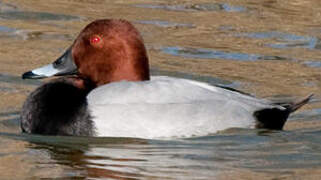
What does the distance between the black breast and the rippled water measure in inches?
2.7

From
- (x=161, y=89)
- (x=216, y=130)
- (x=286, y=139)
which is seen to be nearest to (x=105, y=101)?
(x=161, y=89)

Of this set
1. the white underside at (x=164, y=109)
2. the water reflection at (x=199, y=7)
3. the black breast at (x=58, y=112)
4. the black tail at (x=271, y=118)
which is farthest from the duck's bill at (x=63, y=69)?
the water reflection at (x=199, y=7)

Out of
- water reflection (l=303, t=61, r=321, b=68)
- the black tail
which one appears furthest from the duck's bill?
water reflection (l=303, t=61, r=321, b=68)

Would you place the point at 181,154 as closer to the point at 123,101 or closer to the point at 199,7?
the point at 123,101

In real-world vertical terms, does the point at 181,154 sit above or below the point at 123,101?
below

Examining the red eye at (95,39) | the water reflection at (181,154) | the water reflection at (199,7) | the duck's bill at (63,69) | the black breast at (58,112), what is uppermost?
the red eye at (95,39)

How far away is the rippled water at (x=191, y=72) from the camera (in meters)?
6.25

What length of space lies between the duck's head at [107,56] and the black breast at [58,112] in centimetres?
16

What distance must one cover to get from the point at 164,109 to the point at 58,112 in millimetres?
721

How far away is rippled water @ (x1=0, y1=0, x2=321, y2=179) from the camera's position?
20.5 ft

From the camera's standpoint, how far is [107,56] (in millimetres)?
7090

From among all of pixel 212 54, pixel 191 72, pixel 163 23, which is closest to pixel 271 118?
pixel 191 72

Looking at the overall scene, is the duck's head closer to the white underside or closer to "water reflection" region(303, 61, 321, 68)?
the white underside

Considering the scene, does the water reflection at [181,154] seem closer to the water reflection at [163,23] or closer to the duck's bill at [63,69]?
the duck's bill at [63,69]
